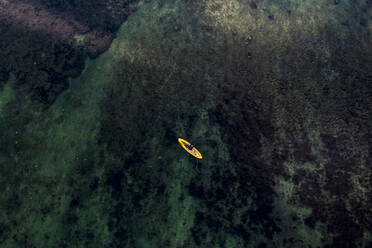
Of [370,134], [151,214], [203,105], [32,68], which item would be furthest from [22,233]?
[370,134]

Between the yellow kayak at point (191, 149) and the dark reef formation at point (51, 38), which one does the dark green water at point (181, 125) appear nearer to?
the dark reef formation at point (51, 38)

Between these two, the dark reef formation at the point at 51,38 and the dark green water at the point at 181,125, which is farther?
the dark reef formation at the point at 51,38

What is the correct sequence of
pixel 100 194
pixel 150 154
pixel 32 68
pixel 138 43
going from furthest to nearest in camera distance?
pixel 138 43 → pixel 32 68 → pixel 150 154 → pixel 100 194

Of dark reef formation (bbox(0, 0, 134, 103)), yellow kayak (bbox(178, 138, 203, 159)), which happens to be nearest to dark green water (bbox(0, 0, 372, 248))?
dark reef formation (bbox(0, 0, 134, 103))

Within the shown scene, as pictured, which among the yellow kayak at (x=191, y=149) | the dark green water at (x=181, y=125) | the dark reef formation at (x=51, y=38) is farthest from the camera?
the dark reef formation at (x=51, y=38)

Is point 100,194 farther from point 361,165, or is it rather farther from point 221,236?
point 361,165

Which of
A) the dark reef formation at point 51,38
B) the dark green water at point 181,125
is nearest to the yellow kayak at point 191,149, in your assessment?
the dark green water at point 181,125

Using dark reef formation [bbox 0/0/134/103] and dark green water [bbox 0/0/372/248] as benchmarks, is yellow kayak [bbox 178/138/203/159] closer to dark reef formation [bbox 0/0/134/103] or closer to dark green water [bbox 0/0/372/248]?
dark green water [bbox 0/0/372/248]

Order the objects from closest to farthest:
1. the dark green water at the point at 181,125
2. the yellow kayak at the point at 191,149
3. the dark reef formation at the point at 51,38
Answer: the dark green water at the point at 181,125 → the yellow kayak at the point at 191,149 → the dark reef formation at the point at 51,38

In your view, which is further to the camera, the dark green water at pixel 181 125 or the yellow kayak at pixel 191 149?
the yellow kayak at pixel 191 149
